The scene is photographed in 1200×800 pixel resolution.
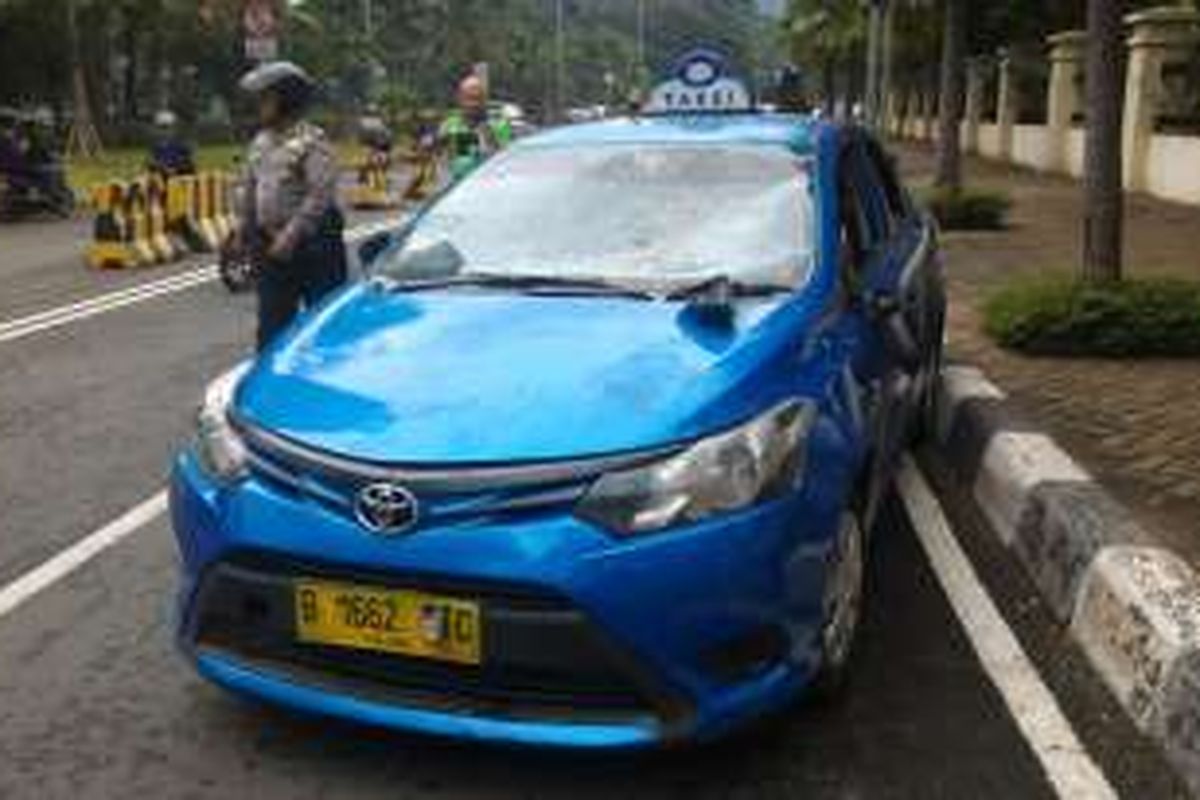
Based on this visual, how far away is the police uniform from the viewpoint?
29.0 feet

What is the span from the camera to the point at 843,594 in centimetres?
527

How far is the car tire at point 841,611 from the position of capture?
5.07 m

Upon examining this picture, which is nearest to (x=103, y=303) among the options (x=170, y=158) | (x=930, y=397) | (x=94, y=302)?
(x=94, y=302)

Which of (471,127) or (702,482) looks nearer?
(702,482)

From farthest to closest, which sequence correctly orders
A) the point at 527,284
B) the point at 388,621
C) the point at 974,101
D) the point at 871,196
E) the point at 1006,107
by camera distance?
the point at 974,101, the point at 1006,107, the point at 871,196, the point at 527,284, the point at 388,621

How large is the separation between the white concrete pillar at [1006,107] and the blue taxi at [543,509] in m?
34.1

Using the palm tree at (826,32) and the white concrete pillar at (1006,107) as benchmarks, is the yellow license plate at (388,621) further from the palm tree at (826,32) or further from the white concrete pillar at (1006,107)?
the palm tree at (826,32)

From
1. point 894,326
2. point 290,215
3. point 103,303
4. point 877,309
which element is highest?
point 290,215

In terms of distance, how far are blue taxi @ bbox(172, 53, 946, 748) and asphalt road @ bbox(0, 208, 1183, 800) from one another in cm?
20

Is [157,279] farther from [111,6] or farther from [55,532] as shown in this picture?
[111,6]

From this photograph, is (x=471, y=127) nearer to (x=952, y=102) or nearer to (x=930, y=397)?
(x=952, y=102)

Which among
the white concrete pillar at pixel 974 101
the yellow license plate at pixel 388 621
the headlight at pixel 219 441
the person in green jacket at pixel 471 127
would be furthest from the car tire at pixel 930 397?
the white concrete pillar at pixel 974 101

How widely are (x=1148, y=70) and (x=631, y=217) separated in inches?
→ 794

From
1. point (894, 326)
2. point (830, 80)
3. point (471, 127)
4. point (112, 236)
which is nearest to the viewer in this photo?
point (894, 326)
